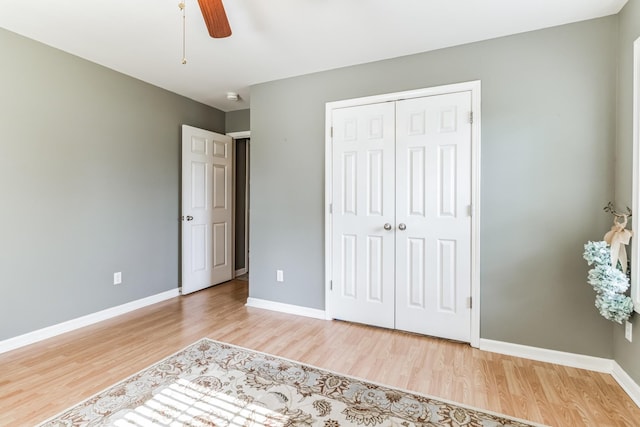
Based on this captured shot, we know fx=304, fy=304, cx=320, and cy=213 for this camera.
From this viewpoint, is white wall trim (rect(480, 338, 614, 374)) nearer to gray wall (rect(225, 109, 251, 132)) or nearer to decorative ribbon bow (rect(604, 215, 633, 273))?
decorative ribbon bow (rect(604, 215, 633, 273))

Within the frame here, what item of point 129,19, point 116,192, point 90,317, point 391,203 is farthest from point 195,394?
point 129,19

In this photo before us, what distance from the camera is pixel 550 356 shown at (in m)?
2.28

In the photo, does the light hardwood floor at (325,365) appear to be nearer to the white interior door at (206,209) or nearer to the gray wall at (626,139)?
the gray wall at (626,139)

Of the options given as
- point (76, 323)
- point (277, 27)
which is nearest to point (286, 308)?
Answer: point (76, 323)

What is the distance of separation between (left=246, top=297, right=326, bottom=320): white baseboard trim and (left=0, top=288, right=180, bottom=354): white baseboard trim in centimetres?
115

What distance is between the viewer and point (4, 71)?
238cm

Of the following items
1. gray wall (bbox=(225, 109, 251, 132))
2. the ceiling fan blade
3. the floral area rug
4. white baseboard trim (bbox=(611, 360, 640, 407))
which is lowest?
the floral area rug

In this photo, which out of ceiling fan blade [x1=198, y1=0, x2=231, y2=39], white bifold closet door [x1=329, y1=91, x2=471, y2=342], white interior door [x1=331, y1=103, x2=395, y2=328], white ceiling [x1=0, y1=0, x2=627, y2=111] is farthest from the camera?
white interior door [x1=331, y1=103, x2=395, y2=328]

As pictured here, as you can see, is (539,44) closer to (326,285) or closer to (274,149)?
(274,149)

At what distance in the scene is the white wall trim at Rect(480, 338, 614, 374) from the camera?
215 cm

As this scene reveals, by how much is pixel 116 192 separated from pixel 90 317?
125cm

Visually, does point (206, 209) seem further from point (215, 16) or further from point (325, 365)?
point (215, 16)

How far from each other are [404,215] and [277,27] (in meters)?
1.85

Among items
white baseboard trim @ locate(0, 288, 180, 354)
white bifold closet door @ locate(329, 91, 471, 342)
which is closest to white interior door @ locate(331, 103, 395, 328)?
white bifold closet door @ locate(329, 91, 471, 342)
